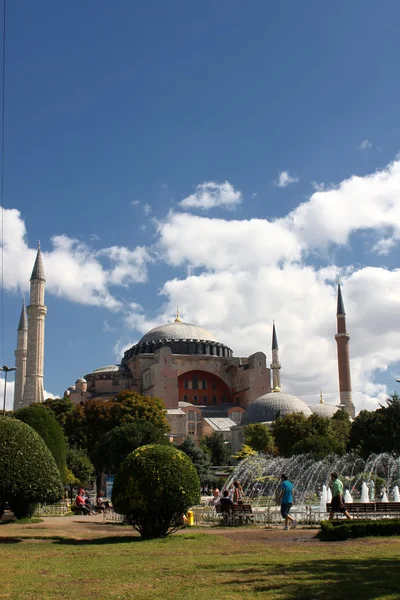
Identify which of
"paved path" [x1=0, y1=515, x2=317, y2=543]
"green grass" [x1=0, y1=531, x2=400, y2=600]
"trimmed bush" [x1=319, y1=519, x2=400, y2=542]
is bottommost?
"paved path" [x1=0, y1=515, x2=317, y2=543]

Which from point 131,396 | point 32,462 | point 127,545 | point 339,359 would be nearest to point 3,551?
point 127,545

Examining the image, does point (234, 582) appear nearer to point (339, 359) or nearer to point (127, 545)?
point (127, 545)

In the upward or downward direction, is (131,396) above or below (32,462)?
above

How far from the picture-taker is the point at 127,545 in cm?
1023

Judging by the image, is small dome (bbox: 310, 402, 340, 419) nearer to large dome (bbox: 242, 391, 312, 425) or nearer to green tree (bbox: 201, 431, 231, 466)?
large dome (bbox: 242, 391, 312, 425)

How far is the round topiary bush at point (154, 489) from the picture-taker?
10.9 meters

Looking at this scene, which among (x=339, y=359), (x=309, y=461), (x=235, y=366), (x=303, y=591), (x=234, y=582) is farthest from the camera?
(x=235, y=366)

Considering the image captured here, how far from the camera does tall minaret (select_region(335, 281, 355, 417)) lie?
60.4 metres

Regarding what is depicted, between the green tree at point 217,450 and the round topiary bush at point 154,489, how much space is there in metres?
38.2

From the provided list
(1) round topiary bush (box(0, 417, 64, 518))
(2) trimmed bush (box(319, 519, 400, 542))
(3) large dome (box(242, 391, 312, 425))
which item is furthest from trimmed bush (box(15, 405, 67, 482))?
(3) large dome (box(242, 391, 312, 425))

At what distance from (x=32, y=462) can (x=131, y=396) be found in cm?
3406

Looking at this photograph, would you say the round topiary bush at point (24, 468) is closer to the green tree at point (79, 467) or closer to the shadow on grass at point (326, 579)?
the shadow on grass at point (326, 579)

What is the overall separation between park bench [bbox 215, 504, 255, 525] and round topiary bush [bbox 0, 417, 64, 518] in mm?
3545

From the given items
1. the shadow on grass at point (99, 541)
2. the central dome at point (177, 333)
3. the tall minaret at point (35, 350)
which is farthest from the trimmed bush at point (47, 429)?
the central dome at point (177, 333)
